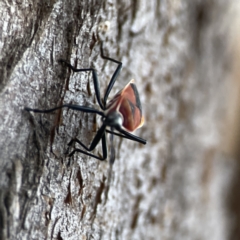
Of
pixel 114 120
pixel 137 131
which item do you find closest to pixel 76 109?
pixel 114 120

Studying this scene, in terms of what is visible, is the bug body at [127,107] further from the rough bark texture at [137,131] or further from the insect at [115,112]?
A: the rough bark texture at [137,131]

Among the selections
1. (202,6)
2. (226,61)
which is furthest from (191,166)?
(202,6)

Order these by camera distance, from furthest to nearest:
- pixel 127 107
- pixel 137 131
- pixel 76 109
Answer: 1. pixel 137 131
2. pixel 127 107
3. pixel 76 109

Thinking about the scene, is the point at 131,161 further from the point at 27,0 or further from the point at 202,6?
the point at 202,6

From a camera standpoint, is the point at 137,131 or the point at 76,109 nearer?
the point at 76,109

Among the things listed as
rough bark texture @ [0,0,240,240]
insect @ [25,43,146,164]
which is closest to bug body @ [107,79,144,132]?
insect @ [25,43,146,164]

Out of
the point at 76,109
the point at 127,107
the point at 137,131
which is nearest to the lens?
the point at 76,109

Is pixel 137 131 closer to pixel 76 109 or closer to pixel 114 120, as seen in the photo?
pixel 114 120

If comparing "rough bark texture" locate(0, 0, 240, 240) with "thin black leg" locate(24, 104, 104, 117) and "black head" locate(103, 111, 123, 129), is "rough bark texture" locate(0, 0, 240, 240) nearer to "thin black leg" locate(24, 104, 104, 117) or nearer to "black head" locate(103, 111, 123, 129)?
"thin black leg" locate(24, 104, 104, 117)
